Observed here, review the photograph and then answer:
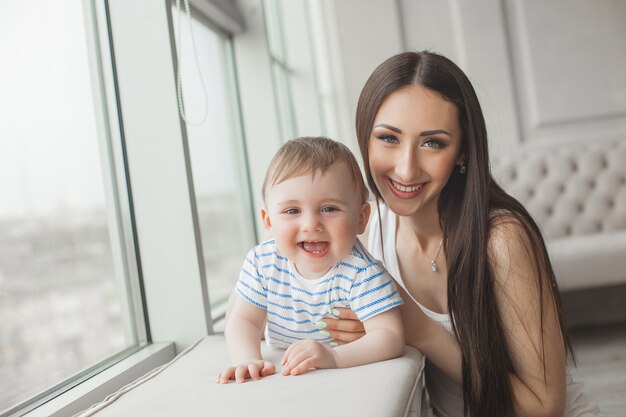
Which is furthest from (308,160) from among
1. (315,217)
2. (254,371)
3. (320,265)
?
(254,371)

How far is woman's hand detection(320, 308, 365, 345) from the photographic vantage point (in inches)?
54.4

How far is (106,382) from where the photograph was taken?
1359mm

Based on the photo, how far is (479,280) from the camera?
1.50 metres

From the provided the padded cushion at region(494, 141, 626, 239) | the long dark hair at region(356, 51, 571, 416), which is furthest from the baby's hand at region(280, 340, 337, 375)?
the padded cushion at region(494, 141, 626, 239)

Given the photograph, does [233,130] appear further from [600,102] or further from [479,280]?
[600,102]

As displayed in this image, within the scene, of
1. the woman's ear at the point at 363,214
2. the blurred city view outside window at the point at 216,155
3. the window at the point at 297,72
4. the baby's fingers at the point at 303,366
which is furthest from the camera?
the window at the point at 297,72

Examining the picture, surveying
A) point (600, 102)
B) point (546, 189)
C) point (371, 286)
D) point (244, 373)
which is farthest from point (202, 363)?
point (600, 102)

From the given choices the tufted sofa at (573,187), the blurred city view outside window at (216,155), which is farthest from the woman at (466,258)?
the tufted sofa at (573,187)

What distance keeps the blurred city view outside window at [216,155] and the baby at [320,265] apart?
0.85m

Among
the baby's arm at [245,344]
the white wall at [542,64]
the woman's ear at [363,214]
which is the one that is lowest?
the baby's arm at [245,344]

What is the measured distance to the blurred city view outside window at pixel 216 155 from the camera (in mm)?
2479

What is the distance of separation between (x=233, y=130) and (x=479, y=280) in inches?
76.5

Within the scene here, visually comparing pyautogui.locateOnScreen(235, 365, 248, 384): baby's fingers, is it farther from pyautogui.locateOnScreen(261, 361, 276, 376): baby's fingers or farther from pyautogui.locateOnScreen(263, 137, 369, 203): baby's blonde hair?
pyautogui.locateOnScreen(263, 137, 369, 203): baby's blonde hair

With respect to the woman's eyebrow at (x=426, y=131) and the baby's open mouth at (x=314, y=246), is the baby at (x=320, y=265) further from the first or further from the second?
the woman's eyebrow at (x=426, y=131)
